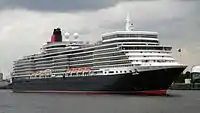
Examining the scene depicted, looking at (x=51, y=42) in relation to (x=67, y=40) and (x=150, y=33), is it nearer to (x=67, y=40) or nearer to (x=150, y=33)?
(x=67, y=40)

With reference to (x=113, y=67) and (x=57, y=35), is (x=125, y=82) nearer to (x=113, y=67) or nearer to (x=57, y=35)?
(x=113, y=67)

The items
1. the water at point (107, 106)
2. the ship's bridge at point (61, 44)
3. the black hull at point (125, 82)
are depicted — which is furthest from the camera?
the ship's bridge at point (61, 44)

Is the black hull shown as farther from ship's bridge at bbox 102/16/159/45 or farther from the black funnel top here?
the black funnel top

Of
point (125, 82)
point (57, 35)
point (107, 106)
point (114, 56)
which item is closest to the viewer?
point (107, 106)

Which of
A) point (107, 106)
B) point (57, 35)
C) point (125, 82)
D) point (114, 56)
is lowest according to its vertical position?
point (107, 106)

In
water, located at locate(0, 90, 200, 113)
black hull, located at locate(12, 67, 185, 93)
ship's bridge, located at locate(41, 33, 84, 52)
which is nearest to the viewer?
water, located at locate(0, 90, 200, 113)

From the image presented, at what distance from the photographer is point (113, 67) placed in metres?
110

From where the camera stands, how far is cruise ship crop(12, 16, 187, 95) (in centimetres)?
10450

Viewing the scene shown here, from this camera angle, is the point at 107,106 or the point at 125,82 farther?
the point at 125,82

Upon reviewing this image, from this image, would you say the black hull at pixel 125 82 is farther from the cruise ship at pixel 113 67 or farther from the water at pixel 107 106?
the water at pixel 107 106

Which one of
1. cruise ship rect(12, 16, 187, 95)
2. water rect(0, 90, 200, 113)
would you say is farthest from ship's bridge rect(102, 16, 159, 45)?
water rect(0, 90, 200, 113)

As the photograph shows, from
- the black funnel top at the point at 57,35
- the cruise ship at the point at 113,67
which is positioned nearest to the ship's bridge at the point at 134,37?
the cruise ship at the point at 113,67

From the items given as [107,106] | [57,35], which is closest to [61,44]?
[57,35]

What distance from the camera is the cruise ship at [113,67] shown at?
343ft
